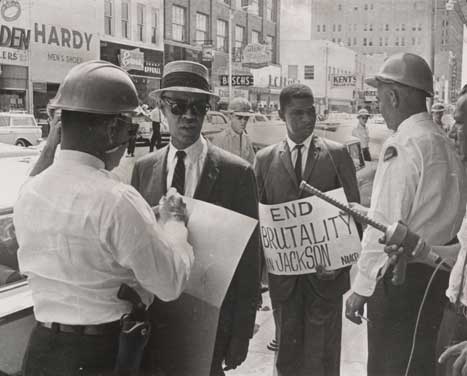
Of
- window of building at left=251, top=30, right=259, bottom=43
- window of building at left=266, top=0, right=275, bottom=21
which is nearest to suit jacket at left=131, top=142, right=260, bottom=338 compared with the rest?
window of building at left=251, top=30, right=259, bottom=43

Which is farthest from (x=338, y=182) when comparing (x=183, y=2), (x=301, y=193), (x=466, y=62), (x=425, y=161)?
(x=183, y=2)

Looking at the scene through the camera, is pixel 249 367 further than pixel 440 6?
Yes

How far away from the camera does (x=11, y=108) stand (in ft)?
6.84

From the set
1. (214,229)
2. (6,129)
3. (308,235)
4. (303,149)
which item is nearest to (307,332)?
(308,235)

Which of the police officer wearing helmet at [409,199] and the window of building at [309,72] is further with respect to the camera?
the window of building at [309,72]

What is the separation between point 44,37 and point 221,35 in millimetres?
574

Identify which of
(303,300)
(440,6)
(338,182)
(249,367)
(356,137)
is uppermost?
(440,6)

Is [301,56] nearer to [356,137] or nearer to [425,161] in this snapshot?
[356,137]

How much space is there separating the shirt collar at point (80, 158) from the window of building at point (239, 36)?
84cm

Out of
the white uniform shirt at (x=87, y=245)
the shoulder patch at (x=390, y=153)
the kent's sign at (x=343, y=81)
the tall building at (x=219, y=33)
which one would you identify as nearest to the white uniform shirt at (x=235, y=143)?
the tall building at (x=219, y=33)

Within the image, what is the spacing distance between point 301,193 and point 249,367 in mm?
951

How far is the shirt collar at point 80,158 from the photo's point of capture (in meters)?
1.32

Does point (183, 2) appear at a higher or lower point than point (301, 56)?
higher

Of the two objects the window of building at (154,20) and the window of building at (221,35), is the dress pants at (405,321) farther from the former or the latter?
the window of building at (154,20)
